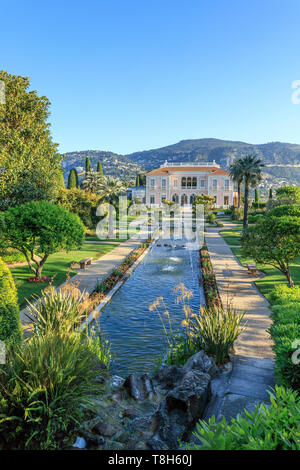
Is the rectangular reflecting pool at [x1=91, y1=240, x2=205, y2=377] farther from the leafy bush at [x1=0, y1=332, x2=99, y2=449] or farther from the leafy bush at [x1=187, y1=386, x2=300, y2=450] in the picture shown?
the leafy bush at [x1=187, y1=386, x2=300, y2=450]

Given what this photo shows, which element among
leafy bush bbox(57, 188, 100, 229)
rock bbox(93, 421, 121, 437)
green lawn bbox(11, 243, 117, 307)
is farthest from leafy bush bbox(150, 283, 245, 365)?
leafy bush bbox(57, 188, 100, 229)

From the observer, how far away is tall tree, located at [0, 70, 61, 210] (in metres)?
18.0

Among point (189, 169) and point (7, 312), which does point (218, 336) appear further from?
point (189, 169)

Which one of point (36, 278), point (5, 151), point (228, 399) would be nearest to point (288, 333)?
point (228, 399)

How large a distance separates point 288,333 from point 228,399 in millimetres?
1722

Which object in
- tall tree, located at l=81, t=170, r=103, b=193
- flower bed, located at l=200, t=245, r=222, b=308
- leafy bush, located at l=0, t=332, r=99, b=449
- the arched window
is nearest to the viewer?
leafy bush, located at l=0, t=332, r=99, b=449

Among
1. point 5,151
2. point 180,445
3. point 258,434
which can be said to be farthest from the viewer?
point 5,151

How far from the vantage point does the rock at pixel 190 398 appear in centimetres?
518

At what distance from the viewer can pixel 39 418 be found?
424cm

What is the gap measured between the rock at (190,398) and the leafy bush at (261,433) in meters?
1.62

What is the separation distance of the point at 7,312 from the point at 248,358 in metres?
5.24

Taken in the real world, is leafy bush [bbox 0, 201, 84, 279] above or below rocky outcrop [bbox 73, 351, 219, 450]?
above

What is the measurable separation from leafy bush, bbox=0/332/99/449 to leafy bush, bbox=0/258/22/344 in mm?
933
